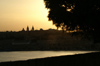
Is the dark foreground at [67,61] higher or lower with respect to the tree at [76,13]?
lower

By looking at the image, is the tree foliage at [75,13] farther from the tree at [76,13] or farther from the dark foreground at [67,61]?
the dark foreground at [67,61]

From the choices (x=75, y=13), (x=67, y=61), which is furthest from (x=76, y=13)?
(x=67, y=61)

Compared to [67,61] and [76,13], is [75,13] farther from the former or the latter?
[67,61]

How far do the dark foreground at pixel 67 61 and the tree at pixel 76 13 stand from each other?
1.81 m

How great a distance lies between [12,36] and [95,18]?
134 metres

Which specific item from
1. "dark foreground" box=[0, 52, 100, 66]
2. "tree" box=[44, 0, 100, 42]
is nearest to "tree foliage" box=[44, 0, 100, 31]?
"tree" box=[44, 0, 100, 42]

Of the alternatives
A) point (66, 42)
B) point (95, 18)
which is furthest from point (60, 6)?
point (66, 42)

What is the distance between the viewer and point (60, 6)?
16.9 meters

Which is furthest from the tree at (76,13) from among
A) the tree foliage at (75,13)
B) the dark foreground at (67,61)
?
the dark foreground at (67,61)

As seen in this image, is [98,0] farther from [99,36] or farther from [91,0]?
[99,36]

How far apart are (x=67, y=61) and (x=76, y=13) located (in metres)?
3.15

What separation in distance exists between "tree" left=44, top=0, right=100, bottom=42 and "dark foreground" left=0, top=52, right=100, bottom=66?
1.81 m

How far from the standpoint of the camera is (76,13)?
16.3 m

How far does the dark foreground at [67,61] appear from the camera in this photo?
39.1 ft
